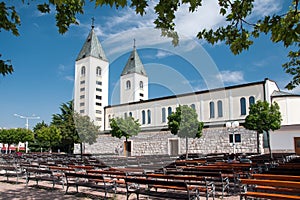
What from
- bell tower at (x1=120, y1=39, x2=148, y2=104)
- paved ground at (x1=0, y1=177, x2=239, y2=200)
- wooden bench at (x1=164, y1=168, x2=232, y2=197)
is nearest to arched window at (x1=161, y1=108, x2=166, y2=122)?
bell tower at (x1=120, y1=39, x2=148, y2=104)

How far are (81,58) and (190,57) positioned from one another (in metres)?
48.3

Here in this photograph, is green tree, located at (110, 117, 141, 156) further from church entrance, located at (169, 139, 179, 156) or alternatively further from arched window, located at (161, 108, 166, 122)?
arched window, located at (161, 108, 166, 122)

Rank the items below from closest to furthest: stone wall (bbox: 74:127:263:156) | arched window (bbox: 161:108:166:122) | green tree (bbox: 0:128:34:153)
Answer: stone wall (bbox: 74:127:263:156) → arched window (bbox: 161:108:166:122) → green tree (bbox: 0:128:34:153)

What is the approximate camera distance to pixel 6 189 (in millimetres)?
9477

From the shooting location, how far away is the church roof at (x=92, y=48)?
58.7 metres

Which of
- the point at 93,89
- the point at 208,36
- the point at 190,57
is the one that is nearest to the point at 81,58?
the point at 93,89

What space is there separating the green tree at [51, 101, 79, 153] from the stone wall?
549 cm

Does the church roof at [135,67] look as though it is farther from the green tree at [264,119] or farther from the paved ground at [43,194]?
the paved ground at [43,194]

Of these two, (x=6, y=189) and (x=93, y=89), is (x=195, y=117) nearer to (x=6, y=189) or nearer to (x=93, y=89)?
(x=6, y=189)

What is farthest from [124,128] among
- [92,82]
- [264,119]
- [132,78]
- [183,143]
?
[92,82]

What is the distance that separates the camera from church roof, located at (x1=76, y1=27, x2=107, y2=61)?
58.7 meters

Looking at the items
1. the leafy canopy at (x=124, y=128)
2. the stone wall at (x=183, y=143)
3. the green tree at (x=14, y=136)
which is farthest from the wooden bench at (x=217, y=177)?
the green tree at (x=14, y=136)

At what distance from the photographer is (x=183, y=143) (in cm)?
3862

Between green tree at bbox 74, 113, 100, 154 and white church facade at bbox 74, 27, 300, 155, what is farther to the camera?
white church facade at bbox 74, 27, 300, 155
